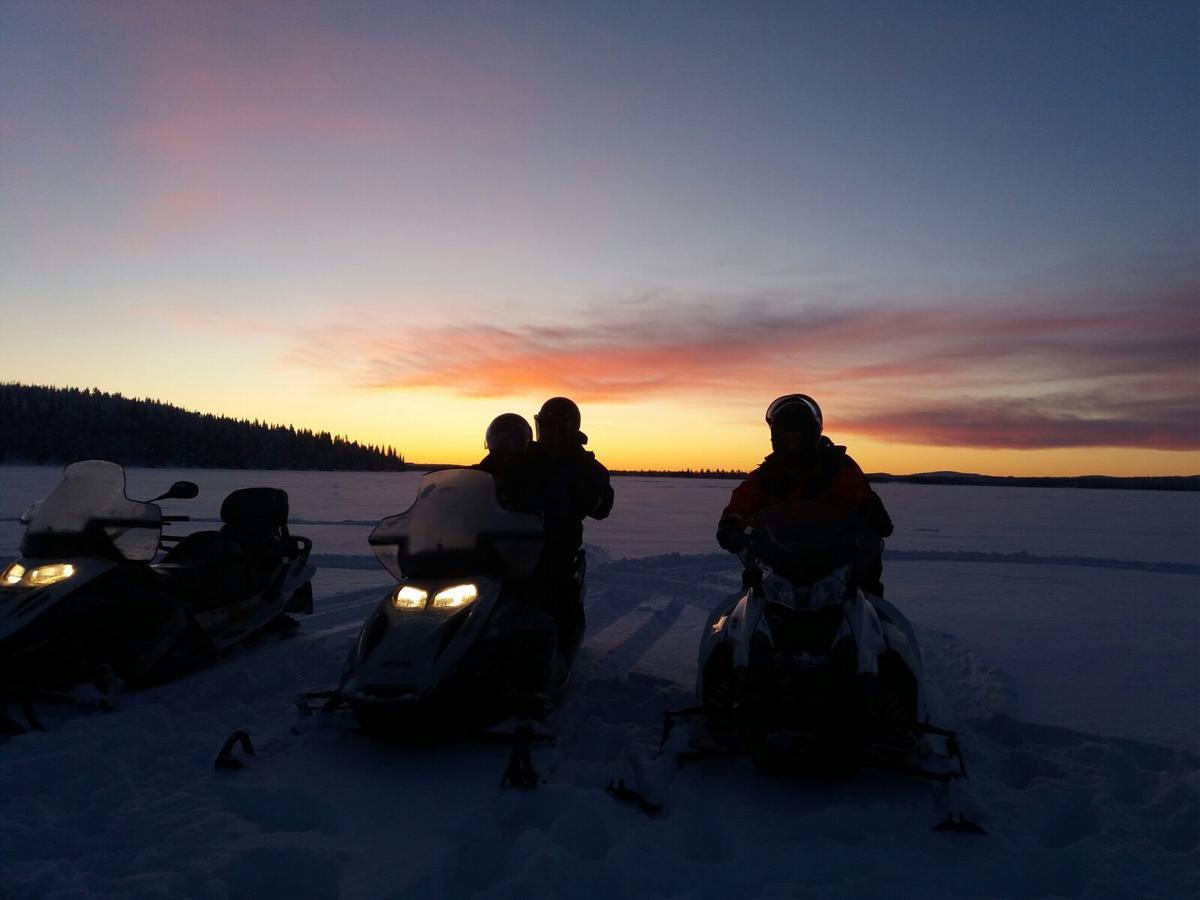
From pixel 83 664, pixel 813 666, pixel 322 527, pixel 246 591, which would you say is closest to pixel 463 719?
pixel 813 666

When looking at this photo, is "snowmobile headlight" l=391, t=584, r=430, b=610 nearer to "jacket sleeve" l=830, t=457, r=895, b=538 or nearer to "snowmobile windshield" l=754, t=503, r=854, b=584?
"snowmobile windshield" l=754, t=503, r=854, b=584

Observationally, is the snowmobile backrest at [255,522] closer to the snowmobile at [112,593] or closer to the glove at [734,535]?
the snowmobile at [112,593]

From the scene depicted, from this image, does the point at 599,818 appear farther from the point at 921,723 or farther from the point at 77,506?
the point at 77,506

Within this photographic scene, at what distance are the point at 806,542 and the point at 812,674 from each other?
57cm

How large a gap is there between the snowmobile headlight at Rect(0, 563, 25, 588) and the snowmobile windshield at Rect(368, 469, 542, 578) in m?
2.03

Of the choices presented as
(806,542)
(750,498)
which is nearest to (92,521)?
(750,498)

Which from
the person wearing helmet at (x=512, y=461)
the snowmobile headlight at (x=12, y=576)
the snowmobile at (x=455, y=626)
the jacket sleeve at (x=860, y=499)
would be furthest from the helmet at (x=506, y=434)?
the snowmobile headlight at (x=12, y=576)

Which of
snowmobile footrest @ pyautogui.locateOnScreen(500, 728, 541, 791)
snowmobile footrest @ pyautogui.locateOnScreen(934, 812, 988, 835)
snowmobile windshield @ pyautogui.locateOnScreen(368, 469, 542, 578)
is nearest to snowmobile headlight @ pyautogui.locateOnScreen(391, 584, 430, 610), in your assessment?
snowmobile windshield @ pyautogui.locateOnScreen(368, 469, 542, 578)

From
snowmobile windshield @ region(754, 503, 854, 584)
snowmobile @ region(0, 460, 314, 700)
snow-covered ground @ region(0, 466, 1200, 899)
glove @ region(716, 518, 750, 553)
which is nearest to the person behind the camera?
snow-covered ground @ region(0, 466, 1200, 899)

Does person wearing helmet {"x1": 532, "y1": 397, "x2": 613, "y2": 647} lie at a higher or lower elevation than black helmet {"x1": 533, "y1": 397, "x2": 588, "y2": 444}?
lower

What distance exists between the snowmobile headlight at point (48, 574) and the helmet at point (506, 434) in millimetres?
2546

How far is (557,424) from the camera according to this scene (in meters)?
5.40

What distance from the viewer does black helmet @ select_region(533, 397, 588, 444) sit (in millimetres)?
5395

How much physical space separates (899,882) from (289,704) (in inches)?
135
